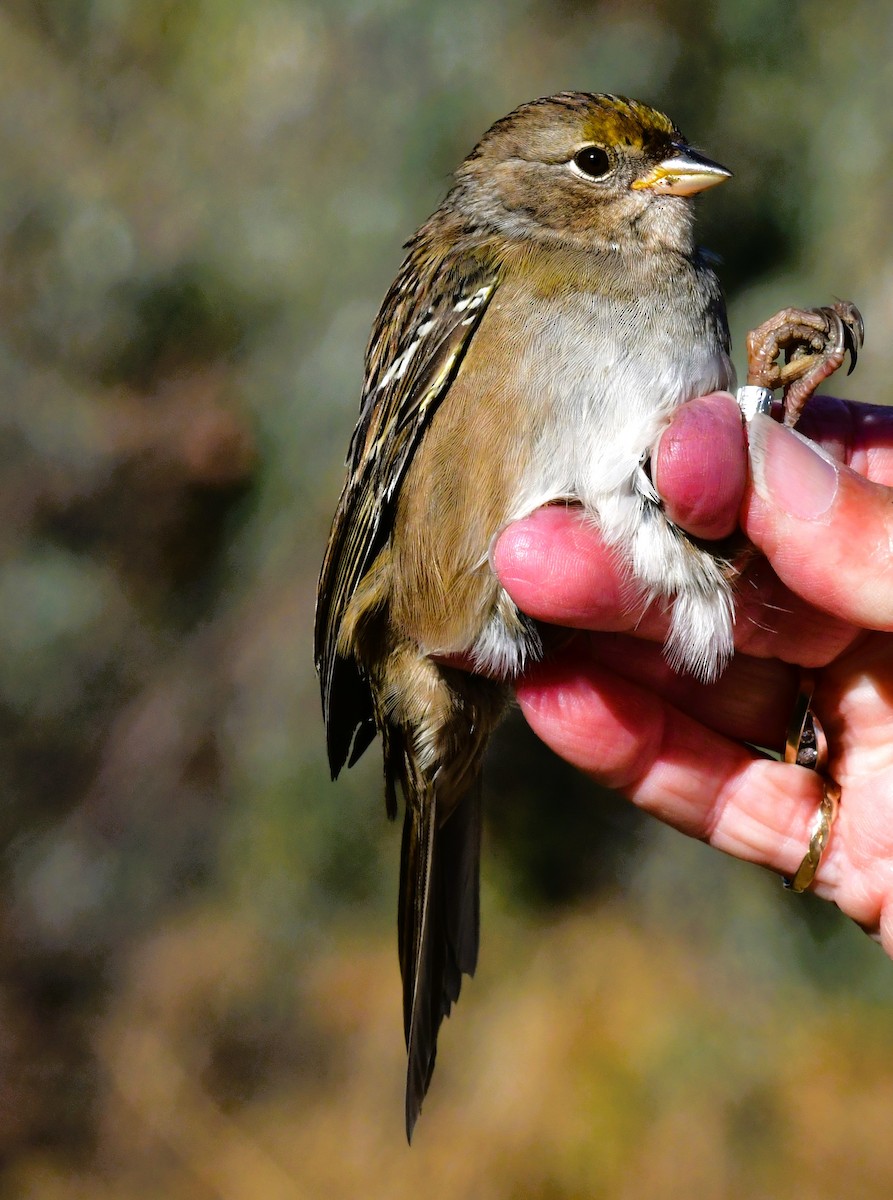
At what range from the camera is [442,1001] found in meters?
2.40

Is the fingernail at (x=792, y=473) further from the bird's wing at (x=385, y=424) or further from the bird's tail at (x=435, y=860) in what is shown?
the bird's tail at (x=435, y=860)

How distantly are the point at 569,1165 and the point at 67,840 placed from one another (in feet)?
8.54

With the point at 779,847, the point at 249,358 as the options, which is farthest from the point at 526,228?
the point at 249,358

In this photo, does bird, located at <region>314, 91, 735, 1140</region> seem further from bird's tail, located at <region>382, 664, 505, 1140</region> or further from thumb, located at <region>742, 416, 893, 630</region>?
thumb, located at <region>742, 416, 893, 630</region>

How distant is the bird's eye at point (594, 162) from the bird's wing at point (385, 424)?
0.37m

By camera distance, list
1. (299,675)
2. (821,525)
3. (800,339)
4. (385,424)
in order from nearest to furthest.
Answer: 1. (821,525)
2. (800,339)
3. (385,424)
4. (299,675)

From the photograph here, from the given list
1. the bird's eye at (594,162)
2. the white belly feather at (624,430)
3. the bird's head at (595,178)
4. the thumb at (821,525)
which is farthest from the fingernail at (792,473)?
the bird's eye at (594,162)

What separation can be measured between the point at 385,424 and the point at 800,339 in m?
0.90

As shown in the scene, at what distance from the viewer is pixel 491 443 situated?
191cm

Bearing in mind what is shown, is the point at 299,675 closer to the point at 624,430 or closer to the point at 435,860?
the point at 435,860

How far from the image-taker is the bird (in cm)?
184

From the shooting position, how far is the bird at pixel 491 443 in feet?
Answer: 6.05

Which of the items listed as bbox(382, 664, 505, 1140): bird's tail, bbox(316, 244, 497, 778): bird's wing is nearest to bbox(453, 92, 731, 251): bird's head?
bbox(316, 244, 497, 778): bird's wing

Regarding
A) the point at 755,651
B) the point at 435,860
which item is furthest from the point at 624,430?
the point at 435,860
